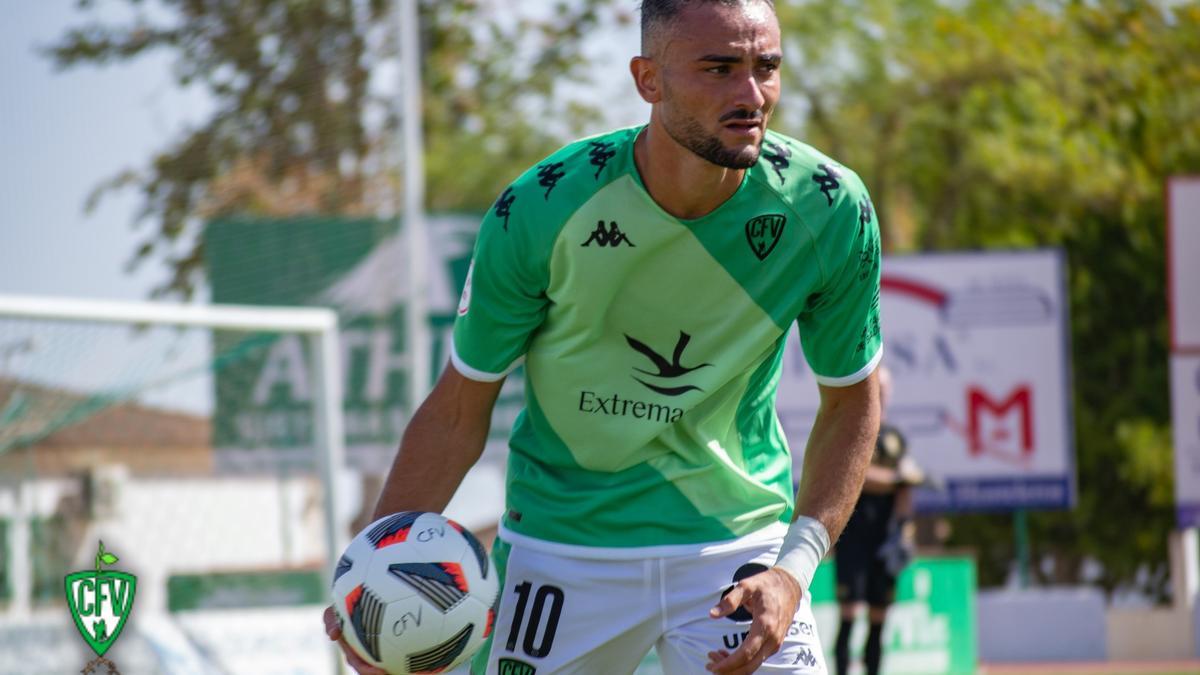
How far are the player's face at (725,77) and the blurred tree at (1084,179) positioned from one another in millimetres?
19472

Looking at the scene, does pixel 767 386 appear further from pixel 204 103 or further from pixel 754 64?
pixel 204 103

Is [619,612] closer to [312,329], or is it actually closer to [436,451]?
[436,451]

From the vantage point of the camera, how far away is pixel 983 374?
16031mm

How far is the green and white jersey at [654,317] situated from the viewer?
375 cm

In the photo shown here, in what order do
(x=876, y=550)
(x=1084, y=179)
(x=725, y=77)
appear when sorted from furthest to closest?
1. (x=1084, y=179)
2. (x=876, y=550)
3. (x=725, y=77)

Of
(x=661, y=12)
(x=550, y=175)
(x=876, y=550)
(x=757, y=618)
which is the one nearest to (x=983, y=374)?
(x=876, y=550)

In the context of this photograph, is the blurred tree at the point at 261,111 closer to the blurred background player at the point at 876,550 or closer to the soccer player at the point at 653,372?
the blurred background player at the point at 876,550

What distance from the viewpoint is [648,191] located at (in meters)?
3.77

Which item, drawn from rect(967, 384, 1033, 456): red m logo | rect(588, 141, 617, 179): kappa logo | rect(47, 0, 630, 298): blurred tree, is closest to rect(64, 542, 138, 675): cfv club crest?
rect(588, 141, 617, 179): kappa logo

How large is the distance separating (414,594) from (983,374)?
1318 cm

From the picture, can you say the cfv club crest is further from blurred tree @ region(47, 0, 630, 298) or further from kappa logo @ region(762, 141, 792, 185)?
blurred tree @ region(47, 0, 630, 298)

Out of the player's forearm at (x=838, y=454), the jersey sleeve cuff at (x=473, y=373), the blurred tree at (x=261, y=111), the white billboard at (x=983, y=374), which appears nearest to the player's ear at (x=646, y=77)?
the jersey sleeve cuff at (x=473, y=373)

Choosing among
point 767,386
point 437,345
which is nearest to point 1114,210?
point 437,345

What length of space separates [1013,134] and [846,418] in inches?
822
